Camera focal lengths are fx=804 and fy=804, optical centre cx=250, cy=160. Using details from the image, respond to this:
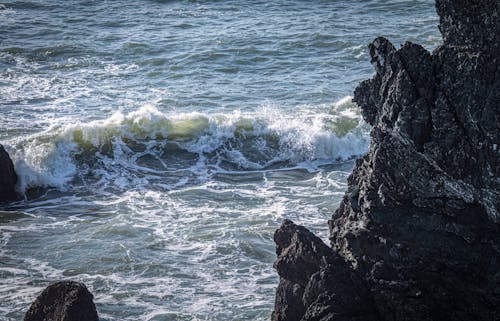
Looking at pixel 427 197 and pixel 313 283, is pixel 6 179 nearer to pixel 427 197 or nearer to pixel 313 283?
pixel 313 283

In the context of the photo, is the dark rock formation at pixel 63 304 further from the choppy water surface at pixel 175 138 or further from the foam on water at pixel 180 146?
the foam on water at pixel 180 146

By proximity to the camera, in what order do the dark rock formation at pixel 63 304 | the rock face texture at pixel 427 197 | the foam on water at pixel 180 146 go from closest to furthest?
the rock face texture at pixel 427 197 → the dark rock formation at pixel 63 304 → the foam on water at pixel 180 146

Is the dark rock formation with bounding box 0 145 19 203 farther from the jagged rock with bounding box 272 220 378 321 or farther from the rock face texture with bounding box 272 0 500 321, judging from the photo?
the rock face texture with bounding box 272 0 500 321

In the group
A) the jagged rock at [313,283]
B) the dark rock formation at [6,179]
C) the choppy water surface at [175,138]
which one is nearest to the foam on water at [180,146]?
the choppy water surface at [175,138]

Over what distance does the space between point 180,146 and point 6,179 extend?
4.88 metres

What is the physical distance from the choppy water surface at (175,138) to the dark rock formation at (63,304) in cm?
107

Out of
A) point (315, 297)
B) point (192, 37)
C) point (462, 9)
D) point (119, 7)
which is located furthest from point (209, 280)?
point (119, 7)

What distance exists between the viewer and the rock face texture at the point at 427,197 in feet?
28.1

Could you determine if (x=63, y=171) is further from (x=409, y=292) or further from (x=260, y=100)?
(x=409, y=292)

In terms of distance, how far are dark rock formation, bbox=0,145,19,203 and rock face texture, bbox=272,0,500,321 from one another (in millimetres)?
8881

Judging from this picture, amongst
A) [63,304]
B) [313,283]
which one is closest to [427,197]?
[313,283]

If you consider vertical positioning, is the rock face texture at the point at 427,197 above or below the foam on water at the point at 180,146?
above

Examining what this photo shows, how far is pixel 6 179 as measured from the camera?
16844 millimetres

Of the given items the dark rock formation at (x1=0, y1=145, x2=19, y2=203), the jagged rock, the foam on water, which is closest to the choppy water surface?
the foam on water
